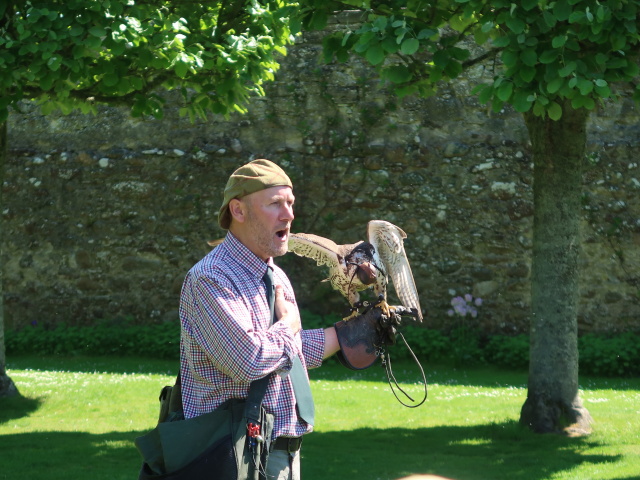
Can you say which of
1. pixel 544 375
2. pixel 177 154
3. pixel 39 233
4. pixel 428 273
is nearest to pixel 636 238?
pixel 428 273

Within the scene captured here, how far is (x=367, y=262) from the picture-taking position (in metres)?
3.80

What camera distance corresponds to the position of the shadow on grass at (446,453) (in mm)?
6289

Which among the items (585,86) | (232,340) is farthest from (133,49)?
(232,340)

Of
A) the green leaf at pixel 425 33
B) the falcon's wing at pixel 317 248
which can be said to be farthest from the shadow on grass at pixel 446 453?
the green leaf at pixel 425 33

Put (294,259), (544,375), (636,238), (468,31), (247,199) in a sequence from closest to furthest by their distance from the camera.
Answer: (247,199)
(468,31)
(544,375)
(636,238)
(294,259)

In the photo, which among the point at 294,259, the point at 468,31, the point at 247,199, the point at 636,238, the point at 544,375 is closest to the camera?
the point at 247,199

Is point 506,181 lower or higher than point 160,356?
higher

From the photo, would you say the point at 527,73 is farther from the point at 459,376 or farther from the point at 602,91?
the point at 459,376

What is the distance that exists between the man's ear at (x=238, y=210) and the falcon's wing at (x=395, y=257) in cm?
95

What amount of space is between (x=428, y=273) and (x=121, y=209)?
14.5 ft

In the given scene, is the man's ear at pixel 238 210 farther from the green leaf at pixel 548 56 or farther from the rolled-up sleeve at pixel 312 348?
the green leaf at pixel 548 56

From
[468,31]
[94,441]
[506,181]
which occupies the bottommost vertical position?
[94,441]

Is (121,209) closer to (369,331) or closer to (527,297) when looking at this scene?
(527,297)

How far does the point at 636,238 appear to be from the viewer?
35.8ft
